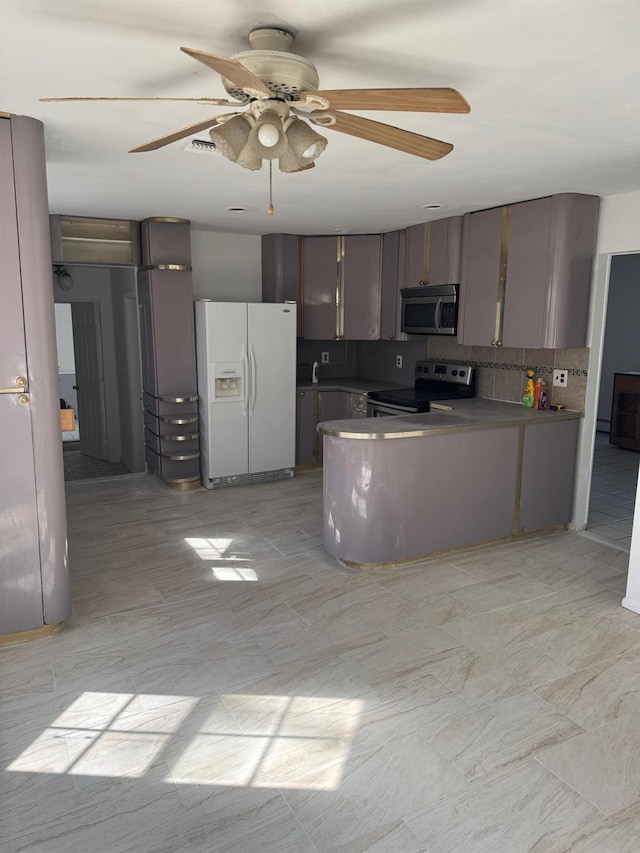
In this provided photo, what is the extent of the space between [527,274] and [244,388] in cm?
254

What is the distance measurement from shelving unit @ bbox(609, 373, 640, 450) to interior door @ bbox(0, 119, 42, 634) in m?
6.59

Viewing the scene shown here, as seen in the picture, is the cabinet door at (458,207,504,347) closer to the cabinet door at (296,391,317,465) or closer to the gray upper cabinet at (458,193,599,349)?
the gray upper cabinet at (458,193,599,349)

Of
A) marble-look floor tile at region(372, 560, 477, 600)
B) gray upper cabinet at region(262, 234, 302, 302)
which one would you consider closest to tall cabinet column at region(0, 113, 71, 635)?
marble-look floor tile at region(372, 560, 477, 600)

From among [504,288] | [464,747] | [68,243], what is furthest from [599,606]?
[68,243]

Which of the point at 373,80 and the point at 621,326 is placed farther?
the point at 621,326

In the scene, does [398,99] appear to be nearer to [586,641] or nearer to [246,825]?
[246,825]

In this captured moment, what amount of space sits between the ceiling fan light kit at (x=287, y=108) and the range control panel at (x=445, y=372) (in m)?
3.49

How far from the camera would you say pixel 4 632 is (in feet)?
9.36

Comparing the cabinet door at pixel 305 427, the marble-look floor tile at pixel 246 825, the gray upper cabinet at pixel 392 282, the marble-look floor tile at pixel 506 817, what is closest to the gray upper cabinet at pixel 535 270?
the gray upper cabinet at pixel 392 282

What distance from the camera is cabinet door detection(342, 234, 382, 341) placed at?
5809mm

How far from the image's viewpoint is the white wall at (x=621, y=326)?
7.67 m

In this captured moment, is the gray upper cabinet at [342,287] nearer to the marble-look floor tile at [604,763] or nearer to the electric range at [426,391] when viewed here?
the electric range at [426,391]

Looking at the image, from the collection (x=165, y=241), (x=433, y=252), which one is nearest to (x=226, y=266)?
(x=165, y=241)

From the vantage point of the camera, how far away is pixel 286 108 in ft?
5.60
